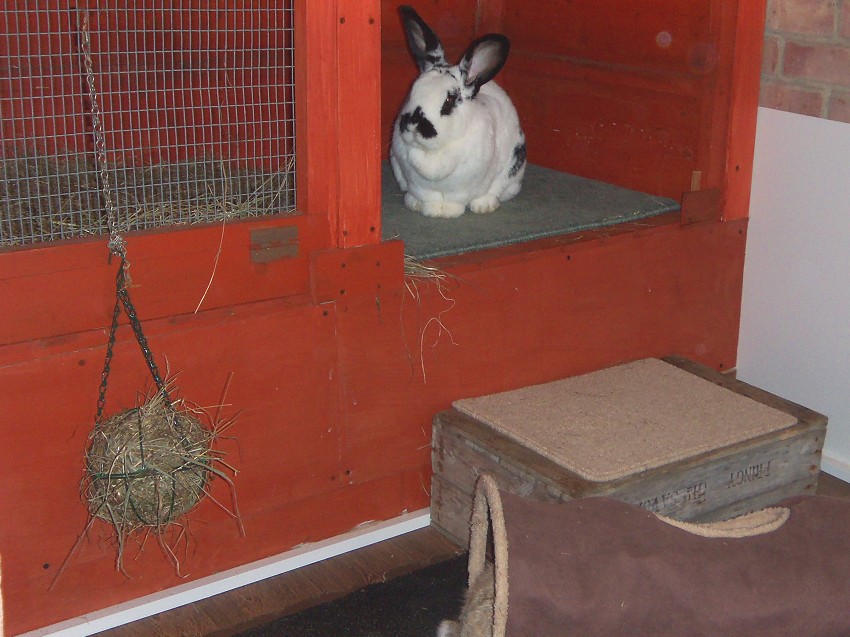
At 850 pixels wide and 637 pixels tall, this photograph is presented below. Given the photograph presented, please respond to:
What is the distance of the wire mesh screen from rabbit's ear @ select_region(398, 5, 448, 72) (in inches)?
13.3

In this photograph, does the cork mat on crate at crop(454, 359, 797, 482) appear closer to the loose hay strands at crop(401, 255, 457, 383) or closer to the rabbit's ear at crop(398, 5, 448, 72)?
the loose hay strands at crop(401, 255, 457, 383)

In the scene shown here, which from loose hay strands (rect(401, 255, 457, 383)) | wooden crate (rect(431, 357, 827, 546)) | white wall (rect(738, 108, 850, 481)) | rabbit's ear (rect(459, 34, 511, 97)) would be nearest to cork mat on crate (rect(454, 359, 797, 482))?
wooden crate (rect(431, 357, 827, 546))

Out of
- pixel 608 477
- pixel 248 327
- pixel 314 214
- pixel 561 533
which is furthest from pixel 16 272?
pixel 608 477

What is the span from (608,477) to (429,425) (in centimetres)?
46

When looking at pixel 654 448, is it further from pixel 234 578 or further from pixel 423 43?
pixel 423 43

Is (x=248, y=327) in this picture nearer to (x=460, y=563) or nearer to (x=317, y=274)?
(x=317, y=274)

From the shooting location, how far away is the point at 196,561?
2.15m

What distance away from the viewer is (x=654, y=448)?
222 cm

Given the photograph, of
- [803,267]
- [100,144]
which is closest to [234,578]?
[100,144]

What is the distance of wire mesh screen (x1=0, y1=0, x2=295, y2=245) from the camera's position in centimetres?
201

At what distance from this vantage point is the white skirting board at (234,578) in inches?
80.6

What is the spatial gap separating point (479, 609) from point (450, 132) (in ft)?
4.20

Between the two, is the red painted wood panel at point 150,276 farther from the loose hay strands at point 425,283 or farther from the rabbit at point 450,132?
the rabbit at point 450,132

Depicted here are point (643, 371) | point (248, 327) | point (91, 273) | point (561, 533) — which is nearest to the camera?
point (561, 533)
